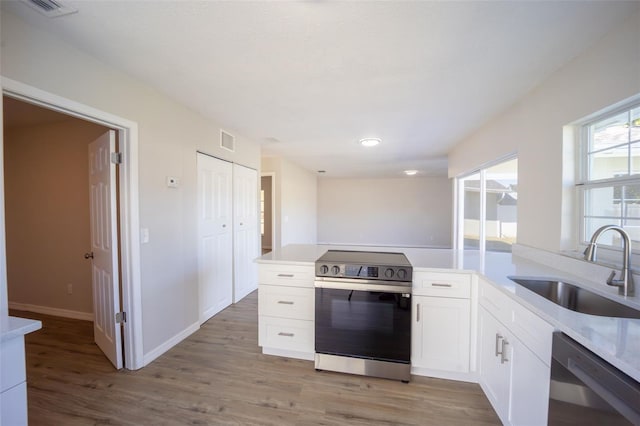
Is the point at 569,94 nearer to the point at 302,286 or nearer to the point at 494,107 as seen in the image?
the point at 494,107

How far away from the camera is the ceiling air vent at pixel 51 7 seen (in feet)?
4.34

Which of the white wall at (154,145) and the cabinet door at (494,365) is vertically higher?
the white wall at (154,145)

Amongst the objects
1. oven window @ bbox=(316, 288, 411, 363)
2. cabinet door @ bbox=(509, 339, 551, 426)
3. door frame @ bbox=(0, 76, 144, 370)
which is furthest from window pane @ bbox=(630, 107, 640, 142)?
door frame @ bbox=(0, 76, 144, 370)

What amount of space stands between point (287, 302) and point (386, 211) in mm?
7091

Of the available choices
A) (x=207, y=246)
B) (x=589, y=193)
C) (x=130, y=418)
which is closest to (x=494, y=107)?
(x=589, y=193)

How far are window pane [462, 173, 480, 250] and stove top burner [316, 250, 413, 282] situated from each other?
2732 millimetres

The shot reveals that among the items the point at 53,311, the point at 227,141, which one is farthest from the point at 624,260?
the point at 53,311

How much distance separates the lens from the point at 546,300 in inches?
53.9

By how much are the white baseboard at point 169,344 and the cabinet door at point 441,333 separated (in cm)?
227

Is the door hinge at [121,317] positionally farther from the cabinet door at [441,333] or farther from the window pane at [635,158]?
the window pane at [635,158]

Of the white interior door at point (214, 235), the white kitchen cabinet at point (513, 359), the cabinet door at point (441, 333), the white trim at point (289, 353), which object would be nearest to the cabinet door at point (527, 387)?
the white kitchen cabinet at point (513, 359)

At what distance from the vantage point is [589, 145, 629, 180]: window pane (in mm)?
1628

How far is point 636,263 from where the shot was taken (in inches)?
57.2

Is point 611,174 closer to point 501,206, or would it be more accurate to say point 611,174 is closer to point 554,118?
point 554,118
